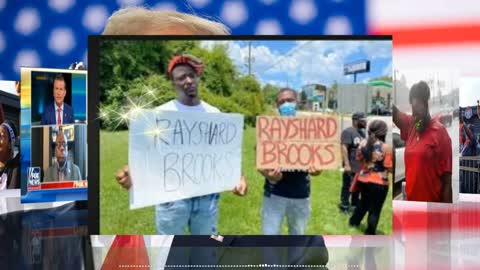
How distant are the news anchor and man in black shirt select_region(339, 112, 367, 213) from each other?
74cm

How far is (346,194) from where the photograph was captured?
1305 mm

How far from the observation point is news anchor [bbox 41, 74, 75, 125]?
1442mm

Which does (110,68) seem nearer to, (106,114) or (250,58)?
(106,114)

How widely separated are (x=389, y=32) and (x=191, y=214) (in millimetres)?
724

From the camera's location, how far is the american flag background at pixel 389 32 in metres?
1.41

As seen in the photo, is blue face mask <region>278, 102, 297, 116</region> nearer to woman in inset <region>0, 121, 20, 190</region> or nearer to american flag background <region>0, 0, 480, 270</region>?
american flag background <region>0, 0, 480, 270</region>

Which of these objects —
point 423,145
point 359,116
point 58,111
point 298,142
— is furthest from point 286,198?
point 58,111

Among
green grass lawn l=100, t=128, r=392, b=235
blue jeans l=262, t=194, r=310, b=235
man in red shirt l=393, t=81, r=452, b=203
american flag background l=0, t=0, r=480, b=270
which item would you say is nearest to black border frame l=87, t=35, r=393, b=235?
green grass lawn l=100, t=128, r=392, b=235

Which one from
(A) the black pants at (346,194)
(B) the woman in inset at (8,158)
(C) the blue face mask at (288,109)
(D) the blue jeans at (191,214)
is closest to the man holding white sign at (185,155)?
(D) the blue jeans at (191,214)

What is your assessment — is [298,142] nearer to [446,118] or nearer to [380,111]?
[380,111]

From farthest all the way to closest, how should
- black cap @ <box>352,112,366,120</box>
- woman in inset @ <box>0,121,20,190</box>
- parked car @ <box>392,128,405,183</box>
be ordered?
1. woman in inset @ <box>0,121,20,190</box>
2. parked car @ <box>392,128,405,183</box>
3. black cap @ <box>352,112,366,120</box>

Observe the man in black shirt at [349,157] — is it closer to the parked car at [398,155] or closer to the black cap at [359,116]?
the black cap at [359,116]

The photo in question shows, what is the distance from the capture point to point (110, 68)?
A: 1.30 meters

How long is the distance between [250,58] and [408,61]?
0.44 meters
